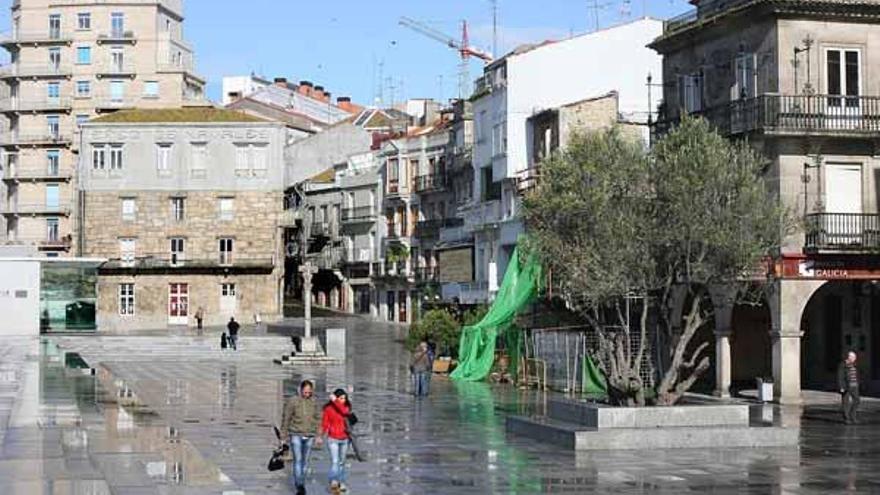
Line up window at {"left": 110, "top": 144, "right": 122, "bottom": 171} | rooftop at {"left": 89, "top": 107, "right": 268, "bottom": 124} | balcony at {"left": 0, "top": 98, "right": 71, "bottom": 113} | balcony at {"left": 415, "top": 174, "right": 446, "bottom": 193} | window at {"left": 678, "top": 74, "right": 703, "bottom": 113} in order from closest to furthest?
1. window at {"left": 678, "top": 74, "right": 703, "bottom": 113}
2. balcony at {"left": 415, "top": 174, "right": 446, "bottom": 193}
3. window at {"left": 110, "top": 144, "right": 122, "bottom": 171}
4. rooftop at {"left": 89, "top": 107, "right": 268, "bottom": 124}
5. balcony at {"left": 0, "top": 98, "right": 71, "bottom": 113}

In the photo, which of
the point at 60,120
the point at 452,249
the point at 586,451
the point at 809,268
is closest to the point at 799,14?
the point at 809,268

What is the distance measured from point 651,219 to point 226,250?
66411 mm

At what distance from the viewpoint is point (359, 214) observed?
4011 inches

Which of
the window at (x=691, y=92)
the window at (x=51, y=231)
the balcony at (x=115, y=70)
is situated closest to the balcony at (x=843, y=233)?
the window at (x=691, y=92)

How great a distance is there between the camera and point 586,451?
2488 centimetres

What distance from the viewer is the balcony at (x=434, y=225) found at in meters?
87.4

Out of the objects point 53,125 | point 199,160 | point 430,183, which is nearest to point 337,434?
point 430,183

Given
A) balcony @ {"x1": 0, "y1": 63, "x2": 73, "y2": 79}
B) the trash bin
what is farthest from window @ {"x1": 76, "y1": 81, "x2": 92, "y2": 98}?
the trash bin

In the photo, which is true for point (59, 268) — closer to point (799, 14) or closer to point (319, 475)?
point (799, 14)

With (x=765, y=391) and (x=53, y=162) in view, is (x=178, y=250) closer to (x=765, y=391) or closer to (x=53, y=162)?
(x=53, y=162)

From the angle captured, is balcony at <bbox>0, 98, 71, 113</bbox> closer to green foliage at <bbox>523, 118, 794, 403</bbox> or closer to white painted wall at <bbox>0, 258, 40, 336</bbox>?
white painted wall at <bbox>0, 258, 40, 336</bbox>

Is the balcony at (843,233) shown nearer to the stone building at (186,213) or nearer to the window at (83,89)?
the stone building at (186,213)

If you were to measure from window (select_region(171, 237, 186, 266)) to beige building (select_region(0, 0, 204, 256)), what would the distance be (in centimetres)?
2028

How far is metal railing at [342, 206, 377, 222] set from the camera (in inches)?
3969
